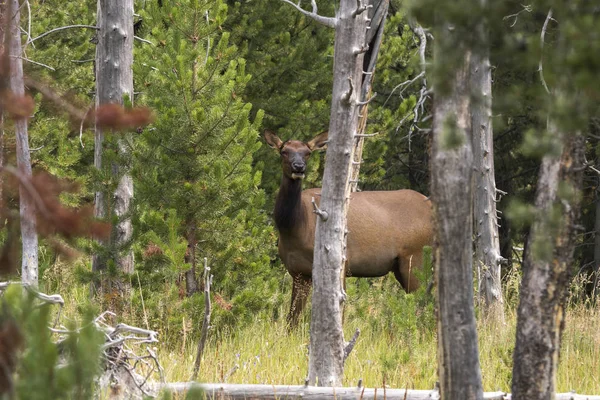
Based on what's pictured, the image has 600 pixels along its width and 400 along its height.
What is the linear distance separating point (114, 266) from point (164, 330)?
0.77 m

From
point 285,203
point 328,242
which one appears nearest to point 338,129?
point 328,242

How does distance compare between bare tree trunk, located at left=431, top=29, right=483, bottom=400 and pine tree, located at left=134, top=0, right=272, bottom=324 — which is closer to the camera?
bare tree trunk, located at left=431, top=29, right=483, bottom=400

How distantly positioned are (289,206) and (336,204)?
A: 11.3ft

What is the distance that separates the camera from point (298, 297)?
10.3 meters

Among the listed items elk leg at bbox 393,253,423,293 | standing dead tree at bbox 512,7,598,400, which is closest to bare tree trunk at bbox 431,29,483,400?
standing dead tree at bbox 512,7,598,400

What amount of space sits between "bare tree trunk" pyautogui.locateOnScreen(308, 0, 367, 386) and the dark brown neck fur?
11.0 ft

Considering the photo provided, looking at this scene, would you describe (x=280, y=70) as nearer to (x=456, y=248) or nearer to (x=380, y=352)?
(x=380, y=352)

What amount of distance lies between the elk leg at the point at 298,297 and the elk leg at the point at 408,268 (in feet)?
5.14

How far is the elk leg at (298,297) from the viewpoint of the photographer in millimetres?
10086

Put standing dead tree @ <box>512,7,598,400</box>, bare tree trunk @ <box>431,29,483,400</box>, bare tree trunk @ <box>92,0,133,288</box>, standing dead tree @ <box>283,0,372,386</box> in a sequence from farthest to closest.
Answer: bare tree trunk @ <box>92,0,133,288</box>, standing dead tree @ <box>283,0,372,386</box>, bare tree trunk @ <box>431,29,483,400</box>, standing dead tree @ <box>512,7,598,400</box>

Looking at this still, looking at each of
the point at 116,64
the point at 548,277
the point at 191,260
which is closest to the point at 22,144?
the point at 116,64

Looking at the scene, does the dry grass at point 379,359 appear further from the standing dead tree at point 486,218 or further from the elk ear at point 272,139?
the elk ear at point 272,139

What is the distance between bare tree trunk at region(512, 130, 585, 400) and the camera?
12.4 feet

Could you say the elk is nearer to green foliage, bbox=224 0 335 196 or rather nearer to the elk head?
the elk head
